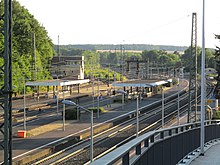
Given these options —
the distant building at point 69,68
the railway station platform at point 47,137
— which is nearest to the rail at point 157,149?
the railway station platform at point 47,137

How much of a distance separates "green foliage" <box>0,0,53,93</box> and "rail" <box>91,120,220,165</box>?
121 ft

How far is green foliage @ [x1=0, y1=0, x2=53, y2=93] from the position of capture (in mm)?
49688

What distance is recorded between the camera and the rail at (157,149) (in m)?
4.09

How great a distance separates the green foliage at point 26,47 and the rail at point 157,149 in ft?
121

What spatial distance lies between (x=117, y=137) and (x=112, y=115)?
11.1 metres

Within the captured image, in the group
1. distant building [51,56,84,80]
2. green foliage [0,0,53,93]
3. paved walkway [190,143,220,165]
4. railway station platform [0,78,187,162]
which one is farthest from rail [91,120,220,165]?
distant building [51,56,84,80]

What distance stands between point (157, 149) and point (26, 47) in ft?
168

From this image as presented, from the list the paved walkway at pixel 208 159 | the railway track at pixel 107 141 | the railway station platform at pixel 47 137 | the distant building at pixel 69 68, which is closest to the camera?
the paved walkway at pixel 208 159

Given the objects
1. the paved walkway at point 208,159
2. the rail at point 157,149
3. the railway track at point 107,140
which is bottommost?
the railway track at point 107,140

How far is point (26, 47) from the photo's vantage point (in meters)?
55.7

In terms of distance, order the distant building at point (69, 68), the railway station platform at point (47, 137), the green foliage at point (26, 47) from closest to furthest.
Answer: the railway station platform at point (47, 137) → the green foliage at point (26, 47) → the distant building at point (69, 68)

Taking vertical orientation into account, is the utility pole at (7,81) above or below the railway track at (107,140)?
above

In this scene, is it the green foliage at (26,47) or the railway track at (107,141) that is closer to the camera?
the railway track at (107,141)

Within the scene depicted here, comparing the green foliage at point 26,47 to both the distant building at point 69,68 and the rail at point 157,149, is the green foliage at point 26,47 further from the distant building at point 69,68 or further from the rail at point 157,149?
the rail at point 157,149
